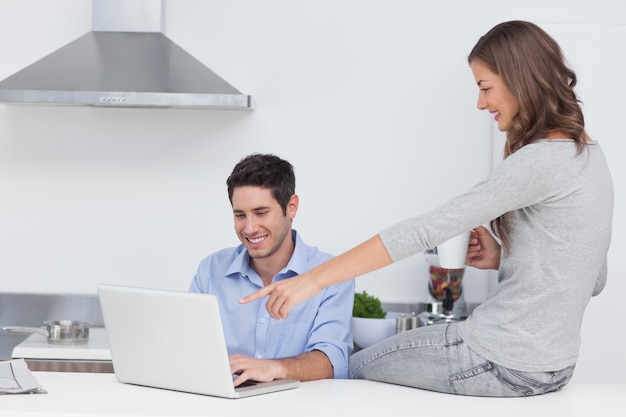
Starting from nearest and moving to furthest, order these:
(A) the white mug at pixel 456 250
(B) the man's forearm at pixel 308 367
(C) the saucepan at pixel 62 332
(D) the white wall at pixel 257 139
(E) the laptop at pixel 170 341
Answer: (E) the laptop at pixel 170 341 < (B) the man's forearm at pixel 308 367 < (A) the white mug at pixel 456 250 < (C) the saucepan at pixel 62 332 < (D) the white wall at pixel 257 139

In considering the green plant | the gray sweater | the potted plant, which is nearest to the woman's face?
the gray sweater

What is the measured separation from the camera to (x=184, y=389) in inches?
79.6

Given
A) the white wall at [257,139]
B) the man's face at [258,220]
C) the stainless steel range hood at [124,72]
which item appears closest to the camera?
the man's face at [258,220]

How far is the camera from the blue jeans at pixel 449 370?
2.08 metres

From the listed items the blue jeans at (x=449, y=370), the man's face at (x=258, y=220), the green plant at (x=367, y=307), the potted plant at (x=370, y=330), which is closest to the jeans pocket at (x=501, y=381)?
the blue jeans at (x=449, y=370)

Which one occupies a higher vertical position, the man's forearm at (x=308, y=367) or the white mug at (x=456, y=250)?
the white mug at (x=456, y=250)

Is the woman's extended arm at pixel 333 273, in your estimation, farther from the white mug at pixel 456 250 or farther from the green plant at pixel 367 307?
the green plant at pixel 367 307

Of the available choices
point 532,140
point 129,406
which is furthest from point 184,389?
point 532,140

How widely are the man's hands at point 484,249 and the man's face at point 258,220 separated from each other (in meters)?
0.57

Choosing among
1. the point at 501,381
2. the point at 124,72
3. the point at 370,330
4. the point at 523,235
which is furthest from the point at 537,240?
the point at 124,72

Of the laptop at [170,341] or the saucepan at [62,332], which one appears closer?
the laptop at [170,341]

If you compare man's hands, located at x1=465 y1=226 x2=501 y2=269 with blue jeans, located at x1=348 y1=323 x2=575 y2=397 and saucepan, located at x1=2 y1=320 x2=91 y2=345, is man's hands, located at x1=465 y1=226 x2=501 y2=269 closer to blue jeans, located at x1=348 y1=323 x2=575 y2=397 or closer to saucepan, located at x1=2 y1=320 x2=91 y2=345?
blue jeans, located at x1=348 y1=323 x2=575 y2=397

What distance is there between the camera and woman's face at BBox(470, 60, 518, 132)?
Answer: 207 centimetres

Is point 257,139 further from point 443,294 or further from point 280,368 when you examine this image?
point 280,368
